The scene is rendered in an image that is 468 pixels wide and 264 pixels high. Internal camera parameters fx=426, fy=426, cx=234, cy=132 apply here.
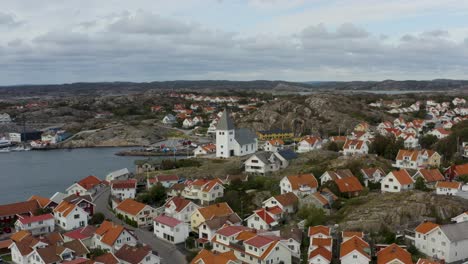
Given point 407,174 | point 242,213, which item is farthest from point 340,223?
point 407,174

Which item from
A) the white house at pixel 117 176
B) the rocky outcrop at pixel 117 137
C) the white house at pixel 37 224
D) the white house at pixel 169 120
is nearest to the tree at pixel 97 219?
the white house at pixel 37 224

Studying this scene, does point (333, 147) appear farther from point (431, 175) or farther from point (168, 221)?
point (168, 221)

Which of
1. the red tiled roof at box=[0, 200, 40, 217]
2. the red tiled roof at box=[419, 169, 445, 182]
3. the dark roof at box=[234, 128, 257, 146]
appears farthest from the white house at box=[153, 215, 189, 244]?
the dark roof at box=[234, 128, 257, 146]

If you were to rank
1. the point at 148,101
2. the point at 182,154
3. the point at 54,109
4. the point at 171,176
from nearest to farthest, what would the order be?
the point at 171,176, the point at 182,154, the point at 54,109, the point at 148,101

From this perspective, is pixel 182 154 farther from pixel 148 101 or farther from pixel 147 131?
pixel 148 101

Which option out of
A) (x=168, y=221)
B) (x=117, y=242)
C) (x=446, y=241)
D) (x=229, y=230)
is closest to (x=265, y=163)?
(x=168, y=221)

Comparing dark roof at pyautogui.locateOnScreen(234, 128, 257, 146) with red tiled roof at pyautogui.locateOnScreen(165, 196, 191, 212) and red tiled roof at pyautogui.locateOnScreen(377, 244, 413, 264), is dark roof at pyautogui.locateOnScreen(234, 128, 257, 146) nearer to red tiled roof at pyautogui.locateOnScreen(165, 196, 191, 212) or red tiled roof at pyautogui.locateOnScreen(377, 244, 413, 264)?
red tiled roof at pyautogui.locateOnScreen(165, 196, 191, 212)
